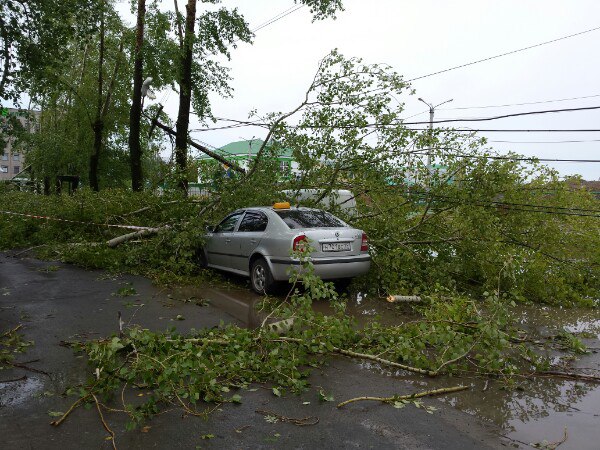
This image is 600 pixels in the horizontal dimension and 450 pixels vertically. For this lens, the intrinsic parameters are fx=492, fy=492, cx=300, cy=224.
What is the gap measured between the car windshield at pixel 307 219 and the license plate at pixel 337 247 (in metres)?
0.52

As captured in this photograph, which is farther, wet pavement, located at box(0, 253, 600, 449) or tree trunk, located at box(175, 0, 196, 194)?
tree trunk, located at box(175, 0, 196, 194)

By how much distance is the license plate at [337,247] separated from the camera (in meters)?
7.84

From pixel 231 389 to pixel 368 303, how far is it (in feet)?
14.1

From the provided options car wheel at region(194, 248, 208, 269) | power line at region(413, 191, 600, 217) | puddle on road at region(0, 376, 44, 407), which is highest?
power line at region(413, 191, 600, 217)

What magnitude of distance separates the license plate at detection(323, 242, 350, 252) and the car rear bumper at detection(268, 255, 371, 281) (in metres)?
0.13

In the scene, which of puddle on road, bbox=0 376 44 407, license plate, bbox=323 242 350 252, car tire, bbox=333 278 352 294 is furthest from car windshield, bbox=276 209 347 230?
puddle on road, bbox=0 376 44 407

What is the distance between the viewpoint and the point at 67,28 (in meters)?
9.40

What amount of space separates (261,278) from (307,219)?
1274 mm

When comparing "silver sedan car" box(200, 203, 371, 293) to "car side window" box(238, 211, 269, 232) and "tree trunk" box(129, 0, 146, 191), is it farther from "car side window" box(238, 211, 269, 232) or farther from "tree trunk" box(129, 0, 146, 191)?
"tree trunk" box(129, 0, 146, 191)

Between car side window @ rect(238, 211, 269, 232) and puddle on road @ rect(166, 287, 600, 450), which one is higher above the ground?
car side window @ rect(238, 211, 269, 232)

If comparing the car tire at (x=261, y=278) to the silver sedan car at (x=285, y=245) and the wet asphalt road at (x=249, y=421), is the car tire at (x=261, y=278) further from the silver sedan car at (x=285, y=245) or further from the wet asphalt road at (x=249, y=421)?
the wet asphalt road at (x=249, y=421)

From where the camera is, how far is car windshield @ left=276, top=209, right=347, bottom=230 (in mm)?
8280

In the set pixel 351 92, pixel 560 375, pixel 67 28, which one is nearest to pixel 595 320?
pixel 560 375

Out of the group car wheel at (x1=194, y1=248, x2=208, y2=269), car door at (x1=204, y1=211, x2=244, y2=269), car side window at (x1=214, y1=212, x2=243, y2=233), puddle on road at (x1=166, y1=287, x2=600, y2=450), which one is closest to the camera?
puddle on road at (x1=166, y1=287, x2=600, y2=450)
